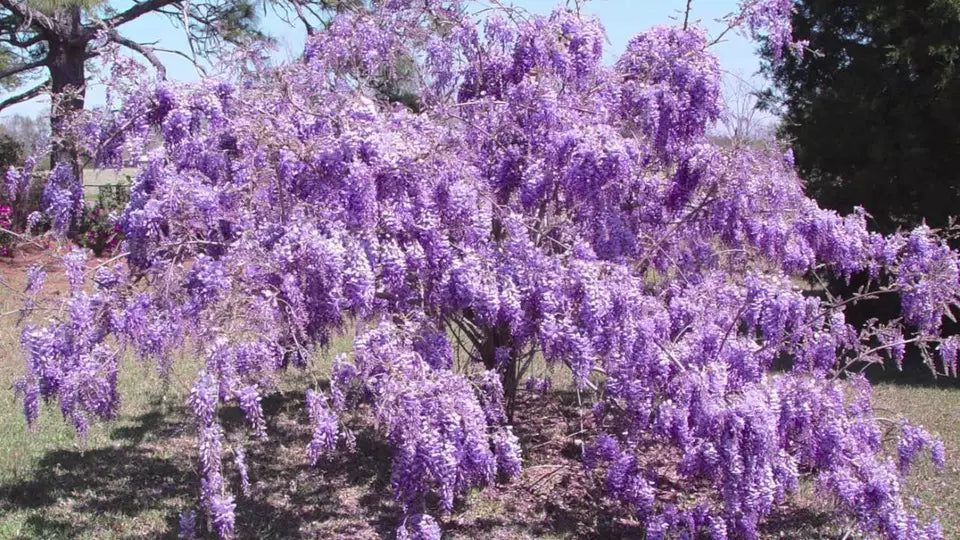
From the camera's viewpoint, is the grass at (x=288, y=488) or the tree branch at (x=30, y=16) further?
the tree branch at (x=30, y=16)

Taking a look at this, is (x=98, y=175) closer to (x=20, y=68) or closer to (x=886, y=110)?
Result: (x=886, y=110)

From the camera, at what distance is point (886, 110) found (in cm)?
966

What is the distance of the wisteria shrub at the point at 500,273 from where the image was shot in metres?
4.00

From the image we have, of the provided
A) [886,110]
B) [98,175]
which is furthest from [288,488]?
[886,110]

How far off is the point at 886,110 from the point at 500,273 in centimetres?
742

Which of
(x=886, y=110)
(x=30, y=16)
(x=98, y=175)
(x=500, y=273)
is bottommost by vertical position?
(x=500, y=273)

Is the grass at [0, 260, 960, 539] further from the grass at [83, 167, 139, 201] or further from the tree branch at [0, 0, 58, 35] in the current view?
the tree branch at [0, 0, 58, 35]

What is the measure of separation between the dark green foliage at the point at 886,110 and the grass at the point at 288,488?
→ 2.98m

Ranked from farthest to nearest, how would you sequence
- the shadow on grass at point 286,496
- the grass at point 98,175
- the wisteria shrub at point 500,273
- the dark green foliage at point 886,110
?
the dark green foliage at point 886,110 → the shadow on grass at point 286,496 → the grass at point 98,175 → the wisteria shrub at point 500,273

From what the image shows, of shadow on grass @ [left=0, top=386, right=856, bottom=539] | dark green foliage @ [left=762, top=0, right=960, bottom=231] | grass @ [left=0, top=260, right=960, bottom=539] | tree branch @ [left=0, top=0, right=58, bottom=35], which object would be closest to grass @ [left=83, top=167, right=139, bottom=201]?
grass @ [left=0, top=260, right=960, bottom=539]

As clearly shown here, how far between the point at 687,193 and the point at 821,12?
20.3 ft

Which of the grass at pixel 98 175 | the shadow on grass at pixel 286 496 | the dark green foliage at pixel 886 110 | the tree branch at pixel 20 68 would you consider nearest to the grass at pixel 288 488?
the shadow on grass at pixel 286 496

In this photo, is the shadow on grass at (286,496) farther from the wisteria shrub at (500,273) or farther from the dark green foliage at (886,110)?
the dark green foliage at (886,110)

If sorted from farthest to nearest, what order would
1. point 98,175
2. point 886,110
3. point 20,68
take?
1. point 20,68
2. point 886,110
3. point 98,175
